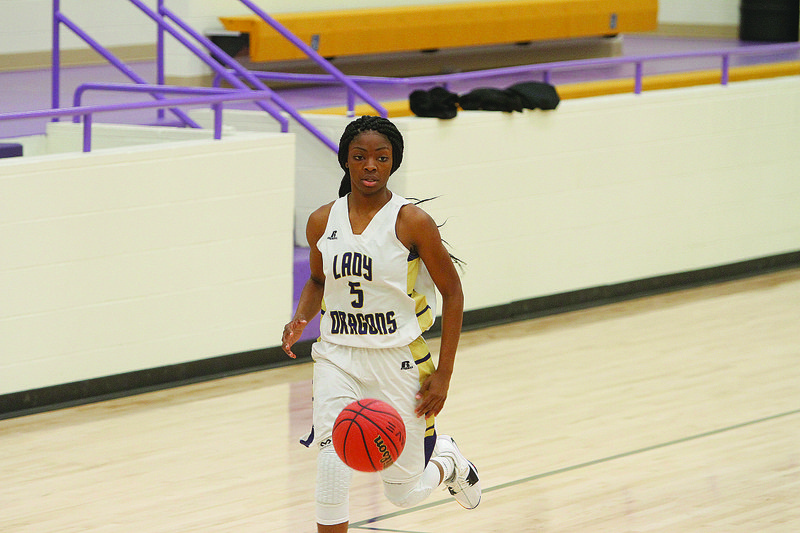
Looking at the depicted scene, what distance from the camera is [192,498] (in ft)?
17.4

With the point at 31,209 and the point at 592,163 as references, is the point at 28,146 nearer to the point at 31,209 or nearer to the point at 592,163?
the point at 31,209

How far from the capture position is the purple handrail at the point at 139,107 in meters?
6.37

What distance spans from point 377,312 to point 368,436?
419 mm

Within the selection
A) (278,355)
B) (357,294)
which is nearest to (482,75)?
(278,355)

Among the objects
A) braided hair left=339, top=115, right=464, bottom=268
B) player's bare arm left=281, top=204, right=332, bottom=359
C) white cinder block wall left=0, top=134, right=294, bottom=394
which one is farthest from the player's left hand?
white cinder block wall left=0, top=134, right=294, bottom=394

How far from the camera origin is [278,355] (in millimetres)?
7684

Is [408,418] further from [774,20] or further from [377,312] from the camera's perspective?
[774,20]

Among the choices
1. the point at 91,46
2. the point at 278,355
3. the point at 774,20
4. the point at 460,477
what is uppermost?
the point at 774,20

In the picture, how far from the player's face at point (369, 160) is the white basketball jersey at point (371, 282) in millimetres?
113

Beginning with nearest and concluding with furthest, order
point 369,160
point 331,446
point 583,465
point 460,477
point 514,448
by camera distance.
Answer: point 369,160, point 331,446, point 460,477, point 583,465, point 514,448

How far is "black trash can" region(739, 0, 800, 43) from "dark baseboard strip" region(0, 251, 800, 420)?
277 inches

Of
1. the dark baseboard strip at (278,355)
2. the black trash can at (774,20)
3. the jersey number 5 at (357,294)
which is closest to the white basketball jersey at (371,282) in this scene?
the jersey number 5 at (357,294)

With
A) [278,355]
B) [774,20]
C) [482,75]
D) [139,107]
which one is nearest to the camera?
[139,107]

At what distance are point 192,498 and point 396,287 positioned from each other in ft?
5.65
